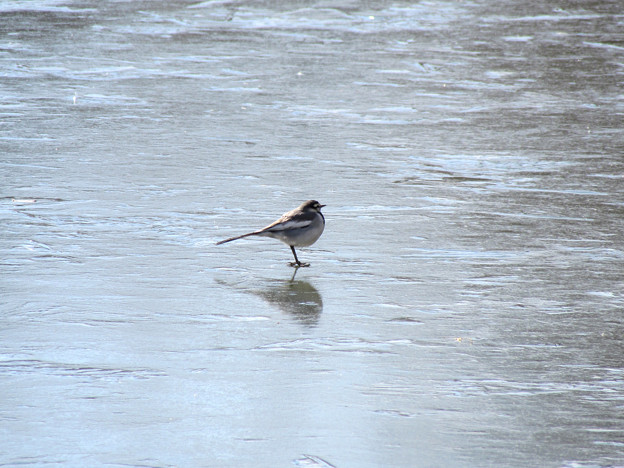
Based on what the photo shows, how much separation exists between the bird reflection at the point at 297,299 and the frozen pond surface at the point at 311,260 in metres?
0.02

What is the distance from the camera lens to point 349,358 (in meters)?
4.82

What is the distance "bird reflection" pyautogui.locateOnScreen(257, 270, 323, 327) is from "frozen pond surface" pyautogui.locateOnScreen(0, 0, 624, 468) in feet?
0.07

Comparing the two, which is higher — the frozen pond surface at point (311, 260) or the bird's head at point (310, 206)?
the bird's head at point (310, 206)

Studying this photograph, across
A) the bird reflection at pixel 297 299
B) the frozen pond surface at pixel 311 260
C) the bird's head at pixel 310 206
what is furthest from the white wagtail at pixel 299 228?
the bird reflection at pixel 297 299

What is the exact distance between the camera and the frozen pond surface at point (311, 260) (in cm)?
405

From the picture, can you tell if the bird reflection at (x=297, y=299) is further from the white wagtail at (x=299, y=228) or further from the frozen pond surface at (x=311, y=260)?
the white wagtail at (x=299, y=228)

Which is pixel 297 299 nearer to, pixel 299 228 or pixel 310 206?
pixel 299 228

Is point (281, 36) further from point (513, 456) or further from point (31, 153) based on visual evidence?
point (513, 456)

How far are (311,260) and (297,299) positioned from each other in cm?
94

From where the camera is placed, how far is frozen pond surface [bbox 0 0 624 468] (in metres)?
4.05

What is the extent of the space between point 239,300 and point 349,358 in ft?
3.62

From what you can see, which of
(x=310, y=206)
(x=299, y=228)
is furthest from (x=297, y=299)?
Result: (x=310, y=206)

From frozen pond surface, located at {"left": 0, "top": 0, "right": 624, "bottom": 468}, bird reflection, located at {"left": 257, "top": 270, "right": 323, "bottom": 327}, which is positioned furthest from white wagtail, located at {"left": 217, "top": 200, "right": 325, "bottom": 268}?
bird reflection, located at {"left": 257, "top": 270, "right": 323, "bottom": 327}

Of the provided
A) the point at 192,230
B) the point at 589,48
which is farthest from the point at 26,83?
the point at 589,48
